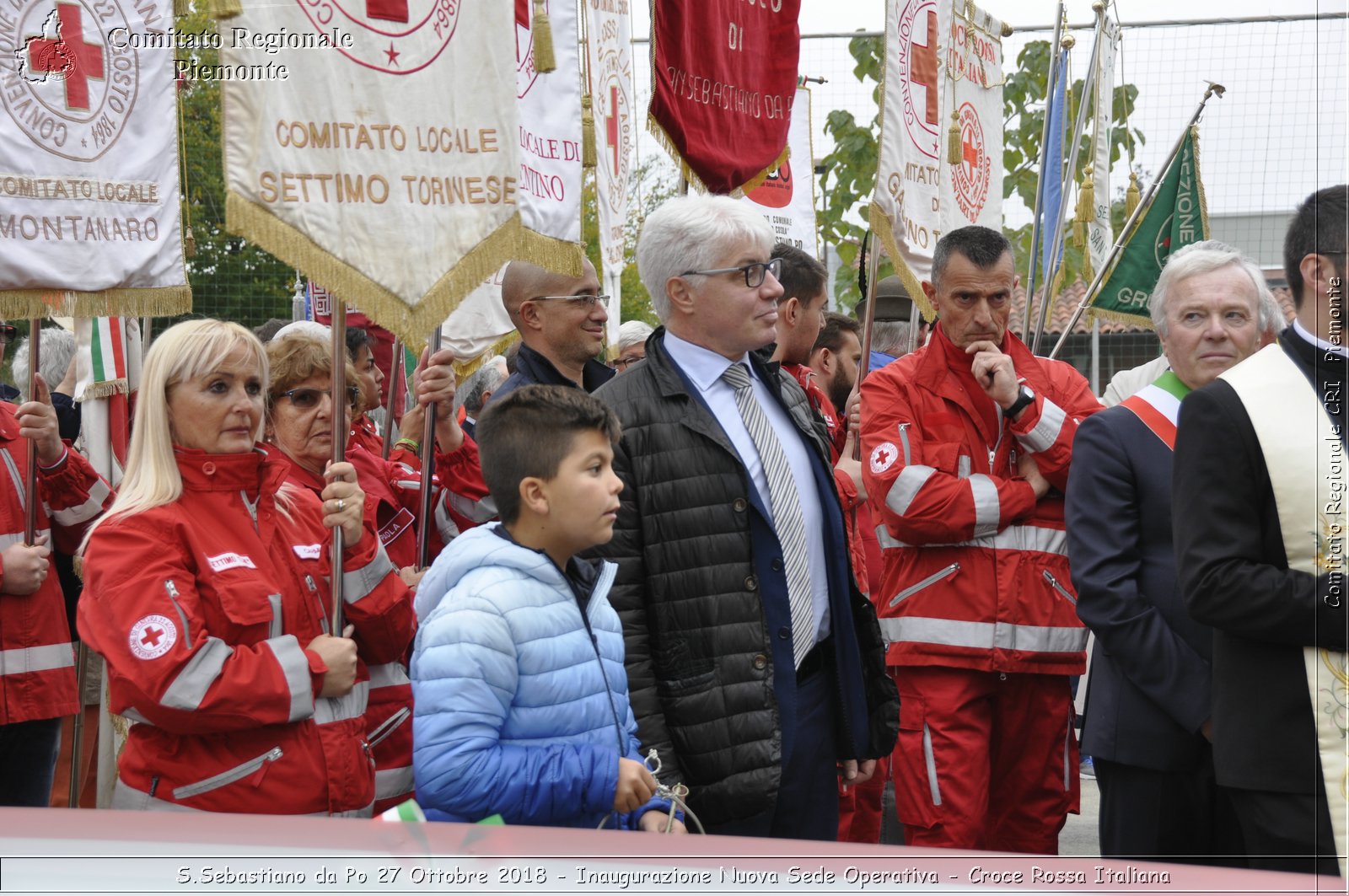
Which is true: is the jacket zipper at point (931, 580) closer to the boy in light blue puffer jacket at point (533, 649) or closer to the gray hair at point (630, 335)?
the boy in light blue puffer jacket at point (533, 649)

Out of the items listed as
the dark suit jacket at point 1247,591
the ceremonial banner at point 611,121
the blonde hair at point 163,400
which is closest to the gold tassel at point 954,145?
the ceremonial banner at point 611,121

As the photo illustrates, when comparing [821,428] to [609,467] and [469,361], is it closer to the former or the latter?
[609,467]

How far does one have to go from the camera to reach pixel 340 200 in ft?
10.7

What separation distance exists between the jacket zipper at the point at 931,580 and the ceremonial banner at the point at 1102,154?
3.07 m

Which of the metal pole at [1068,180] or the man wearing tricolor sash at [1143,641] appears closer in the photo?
the man wearing tricolor sash at [1143,641]

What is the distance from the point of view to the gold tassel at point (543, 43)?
3873mm

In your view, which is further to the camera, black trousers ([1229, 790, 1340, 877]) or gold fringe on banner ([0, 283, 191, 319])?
gold fringe on banner ([0, 283, 191, 319])

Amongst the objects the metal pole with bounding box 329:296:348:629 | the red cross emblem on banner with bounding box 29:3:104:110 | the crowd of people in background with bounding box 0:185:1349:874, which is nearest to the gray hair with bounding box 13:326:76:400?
the crowd of people in background with bounding box 0:185:1349:874

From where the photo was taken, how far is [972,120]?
6.57 meters

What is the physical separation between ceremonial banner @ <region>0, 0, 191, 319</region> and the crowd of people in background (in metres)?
0.54

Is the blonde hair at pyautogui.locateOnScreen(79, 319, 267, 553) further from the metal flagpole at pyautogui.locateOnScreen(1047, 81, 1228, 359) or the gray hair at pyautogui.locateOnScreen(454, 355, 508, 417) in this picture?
the metal flagpole at pyautogui.locateOnScreen(1047, 81, 1228, 359)

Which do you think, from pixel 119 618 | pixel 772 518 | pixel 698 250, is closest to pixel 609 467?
pixel 772 518

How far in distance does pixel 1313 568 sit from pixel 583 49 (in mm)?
4650

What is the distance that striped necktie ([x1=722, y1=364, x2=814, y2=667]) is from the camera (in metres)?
3.41
